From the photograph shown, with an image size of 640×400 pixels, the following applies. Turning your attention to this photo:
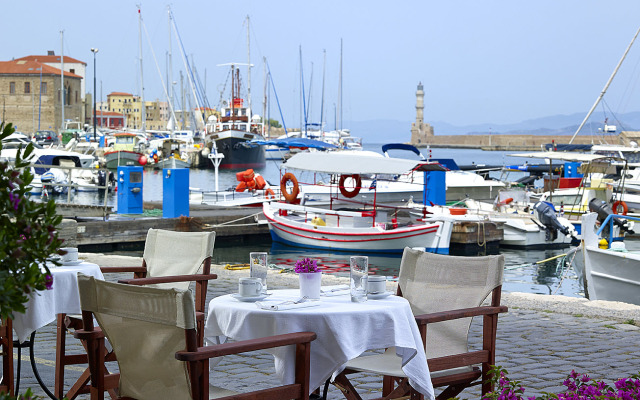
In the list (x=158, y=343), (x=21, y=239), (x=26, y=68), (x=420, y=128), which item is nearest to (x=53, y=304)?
(x=158, y=343)

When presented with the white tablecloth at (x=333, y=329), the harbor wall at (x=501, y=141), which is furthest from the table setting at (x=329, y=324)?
the harbor wall at (x=501, y=141)

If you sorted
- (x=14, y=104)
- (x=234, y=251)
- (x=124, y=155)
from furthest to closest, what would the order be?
(x=14, y=104) < (x=124, y=155) < (x=234, y=251)

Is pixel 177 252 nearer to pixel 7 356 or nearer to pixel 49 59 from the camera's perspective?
pixel 7 356

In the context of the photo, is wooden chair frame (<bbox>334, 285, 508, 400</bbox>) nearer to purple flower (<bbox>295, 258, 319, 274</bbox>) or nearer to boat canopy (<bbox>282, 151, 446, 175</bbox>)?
purple flower (<bbox>295, 258, 319, 274</bbox>)

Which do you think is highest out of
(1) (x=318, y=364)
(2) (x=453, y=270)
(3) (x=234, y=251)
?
(2) (x=453, y=270)

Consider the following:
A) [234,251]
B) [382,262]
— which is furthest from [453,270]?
[234,251]

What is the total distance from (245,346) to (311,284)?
2.59 feet

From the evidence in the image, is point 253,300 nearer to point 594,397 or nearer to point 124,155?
point 594,397

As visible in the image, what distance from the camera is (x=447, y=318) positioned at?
4.20 meters

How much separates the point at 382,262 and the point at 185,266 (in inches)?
607

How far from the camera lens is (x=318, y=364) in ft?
12.7

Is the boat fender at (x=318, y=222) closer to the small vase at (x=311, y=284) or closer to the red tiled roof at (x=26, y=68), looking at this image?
the small vase at (x=311, y=284)

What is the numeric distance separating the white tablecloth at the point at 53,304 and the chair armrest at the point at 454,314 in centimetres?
193

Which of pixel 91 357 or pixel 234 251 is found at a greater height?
pixel 91 357
